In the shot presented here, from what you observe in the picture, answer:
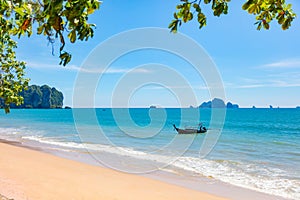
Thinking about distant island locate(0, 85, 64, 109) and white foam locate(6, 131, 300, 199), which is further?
distant island locate(0, 85, 64, 109)

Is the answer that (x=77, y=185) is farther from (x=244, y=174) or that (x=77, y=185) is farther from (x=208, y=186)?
(x=244, y=174)

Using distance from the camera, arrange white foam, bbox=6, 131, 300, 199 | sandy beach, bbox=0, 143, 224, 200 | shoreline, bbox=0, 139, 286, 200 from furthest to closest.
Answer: white foam, bbox=6, 131, 300, 199
shoreline, bbox=0, 139, 286, 200
sandy beach, bbox=0, 143, 224, 200

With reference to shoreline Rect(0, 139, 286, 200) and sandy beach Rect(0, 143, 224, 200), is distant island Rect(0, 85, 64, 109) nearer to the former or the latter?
sandy beach Rect(0, 143, 224, 200)

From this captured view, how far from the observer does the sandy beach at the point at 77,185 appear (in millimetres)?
6633

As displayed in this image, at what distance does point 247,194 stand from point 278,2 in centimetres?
707

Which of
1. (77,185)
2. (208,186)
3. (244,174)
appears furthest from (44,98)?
(208,186)

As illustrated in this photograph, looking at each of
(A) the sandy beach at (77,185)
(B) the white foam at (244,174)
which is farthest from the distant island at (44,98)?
(A) the sandy beach at (77,185)

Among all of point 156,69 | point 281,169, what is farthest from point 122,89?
point 281,169

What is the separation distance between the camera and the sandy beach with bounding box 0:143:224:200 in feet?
21.8

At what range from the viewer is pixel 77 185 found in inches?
306

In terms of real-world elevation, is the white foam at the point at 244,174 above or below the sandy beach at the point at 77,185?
above

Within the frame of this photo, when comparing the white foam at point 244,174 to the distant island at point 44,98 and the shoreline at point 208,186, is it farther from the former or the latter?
the distant island at point 44,98

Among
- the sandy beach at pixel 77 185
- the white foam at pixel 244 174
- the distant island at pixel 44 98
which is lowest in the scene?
the sandy beach at pixel 77 185

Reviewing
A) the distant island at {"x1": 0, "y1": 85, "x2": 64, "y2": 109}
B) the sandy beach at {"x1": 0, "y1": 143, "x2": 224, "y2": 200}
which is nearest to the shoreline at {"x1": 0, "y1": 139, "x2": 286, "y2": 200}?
the sandy beach at {"x1": 0, "y1": 143, "x2": 224, "y2": 200}
